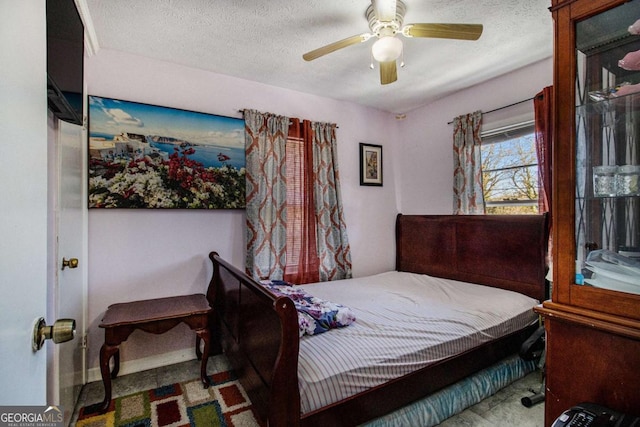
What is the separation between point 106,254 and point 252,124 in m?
1.63

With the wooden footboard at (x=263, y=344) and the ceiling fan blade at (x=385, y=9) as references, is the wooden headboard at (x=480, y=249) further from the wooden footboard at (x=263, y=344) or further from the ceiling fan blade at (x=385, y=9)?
the wooden footboard at (x=263, y=344)

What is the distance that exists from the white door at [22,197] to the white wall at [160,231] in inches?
72.0

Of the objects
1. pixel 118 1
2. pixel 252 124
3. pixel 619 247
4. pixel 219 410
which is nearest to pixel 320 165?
pixel 252 124

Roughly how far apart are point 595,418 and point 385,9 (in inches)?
73.8

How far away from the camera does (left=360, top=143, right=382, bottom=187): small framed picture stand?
11.7ft

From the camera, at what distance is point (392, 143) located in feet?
12.6

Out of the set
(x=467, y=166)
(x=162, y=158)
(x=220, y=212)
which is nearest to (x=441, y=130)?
(x=467, y=166)

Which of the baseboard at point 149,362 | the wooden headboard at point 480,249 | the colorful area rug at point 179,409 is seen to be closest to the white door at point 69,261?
the baseboard at point 149,362

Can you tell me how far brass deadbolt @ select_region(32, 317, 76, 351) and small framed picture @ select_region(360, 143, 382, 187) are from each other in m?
3.13

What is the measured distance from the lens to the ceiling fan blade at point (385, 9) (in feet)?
5.03

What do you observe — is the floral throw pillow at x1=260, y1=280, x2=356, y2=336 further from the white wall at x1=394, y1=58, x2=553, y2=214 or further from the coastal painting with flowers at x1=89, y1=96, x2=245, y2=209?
the white wall at x1=394, y1=58, x2=553, y2=214

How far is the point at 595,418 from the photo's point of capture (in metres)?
0.85

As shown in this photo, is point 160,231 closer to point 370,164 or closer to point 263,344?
point 263,344

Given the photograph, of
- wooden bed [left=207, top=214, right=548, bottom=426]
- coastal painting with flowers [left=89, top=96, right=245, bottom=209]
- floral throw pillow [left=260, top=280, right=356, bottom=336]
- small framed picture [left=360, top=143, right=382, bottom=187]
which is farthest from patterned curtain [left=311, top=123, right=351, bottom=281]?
floral throw pillow [left=260, top=280, right=356, bottom=336]
